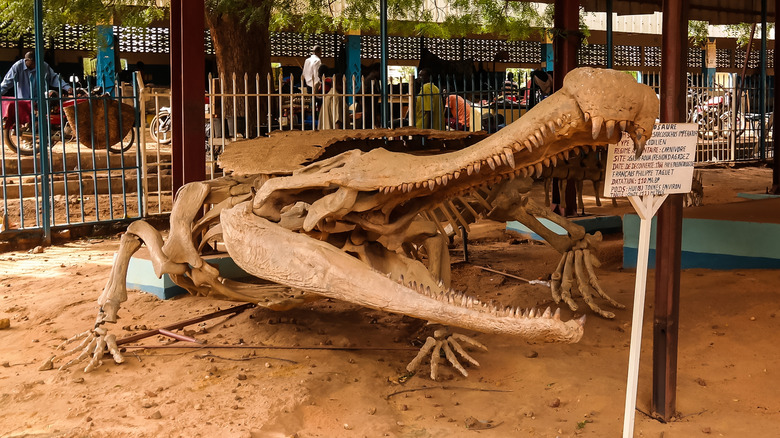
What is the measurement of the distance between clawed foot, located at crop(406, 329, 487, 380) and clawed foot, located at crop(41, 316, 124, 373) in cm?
189

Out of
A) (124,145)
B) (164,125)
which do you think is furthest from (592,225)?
(124,145)

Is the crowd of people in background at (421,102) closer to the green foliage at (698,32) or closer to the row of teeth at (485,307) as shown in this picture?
the row of teeth at (485,307)

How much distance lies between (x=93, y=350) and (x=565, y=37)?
6608mm

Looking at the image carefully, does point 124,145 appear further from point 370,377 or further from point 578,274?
point 370,377

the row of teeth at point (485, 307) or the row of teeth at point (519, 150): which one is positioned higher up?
the row of teeth at point (519, 150)

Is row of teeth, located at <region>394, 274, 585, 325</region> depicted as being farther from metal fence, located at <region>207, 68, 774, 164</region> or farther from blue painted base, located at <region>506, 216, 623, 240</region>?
blue painted base, located at <region>506, 216, 623, 240</region>

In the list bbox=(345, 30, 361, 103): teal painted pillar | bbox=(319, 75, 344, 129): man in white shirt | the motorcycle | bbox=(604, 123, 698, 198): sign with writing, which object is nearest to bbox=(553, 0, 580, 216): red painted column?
bbox=(319, 75, 344, 129): man in white shirt

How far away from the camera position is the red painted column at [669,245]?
3.91 metres

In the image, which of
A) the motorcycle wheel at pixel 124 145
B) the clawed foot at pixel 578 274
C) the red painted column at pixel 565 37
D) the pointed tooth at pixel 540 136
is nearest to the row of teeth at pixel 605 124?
the pointed tooth at pixel 540 136

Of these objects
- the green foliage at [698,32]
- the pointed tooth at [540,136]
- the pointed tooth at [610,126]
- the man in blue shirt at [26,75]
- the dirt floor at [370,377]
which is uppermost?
the green foliage at [698,32]

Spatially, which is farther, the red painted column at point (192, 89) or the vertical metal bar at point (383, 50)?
the vertical metal bar at point (383, 50)

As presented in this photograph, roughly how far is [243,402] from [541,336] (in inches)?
72.5

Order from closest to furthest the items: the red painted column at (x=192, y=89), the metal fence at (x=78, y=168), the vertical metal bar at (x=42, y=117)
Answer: the red painted column at (x=192, y=89), the vertical metal bar at (x=42, y=117), the metal fence at (x=78, y=168)

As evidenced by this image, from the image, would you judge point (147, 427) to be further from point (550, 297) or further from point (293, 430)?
point (550, 297)
